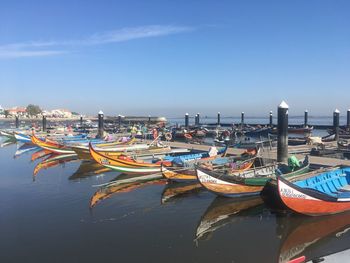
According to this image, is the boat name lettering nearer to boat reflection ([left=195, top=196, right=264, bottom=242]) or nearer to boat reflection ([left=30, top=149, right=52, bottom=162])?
boat reflection ([left=195, top=196, right=264, bottom=242])

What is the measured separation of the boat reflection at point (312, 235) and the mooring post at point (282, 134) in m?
7.77

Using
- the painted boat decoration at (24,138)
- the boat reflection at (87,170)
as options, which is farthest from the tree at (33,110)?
the boat reflection at (87,170)

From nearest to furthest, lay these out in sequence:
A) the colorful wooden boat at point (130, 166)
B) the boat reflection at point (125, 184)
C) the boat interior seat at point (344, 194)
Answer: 1. the boat interior seat at point (344, 194)
2. the boat reflection at point (125, 184)
3. the colorful wooden boat at point (130, 166)

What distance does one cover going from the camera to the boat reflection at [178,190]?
1798cm

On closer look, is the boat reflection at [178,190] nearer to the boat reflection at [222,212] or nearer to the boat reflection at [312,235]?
the boat reflection at [222,212]

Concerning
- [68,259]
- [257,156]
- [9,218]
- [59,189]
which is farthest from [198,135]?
[68,259]

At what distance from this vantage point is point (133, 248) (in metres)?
11.8

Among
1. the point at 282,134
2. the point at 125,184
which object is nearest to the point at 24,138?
the point at 125,184

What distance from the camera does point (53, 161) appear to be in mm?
31406

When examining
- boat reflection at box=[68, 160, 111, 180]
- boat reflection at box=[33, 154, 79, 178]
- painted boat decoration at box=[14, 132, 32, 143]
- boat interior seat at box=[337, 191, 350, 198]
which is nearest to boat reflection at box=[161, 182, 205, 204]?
boat reflection at box=[68, 160, 111, 180]

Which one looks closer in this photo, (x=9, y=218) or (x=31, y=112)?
(x=9, y=218)

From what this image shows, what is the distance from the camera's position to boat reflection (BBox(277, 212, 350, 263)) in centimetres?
1149

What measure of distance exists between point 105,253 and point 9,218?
5.66 m

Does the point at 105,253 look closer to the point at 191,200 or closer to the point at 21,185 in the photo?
the point at 191,200
